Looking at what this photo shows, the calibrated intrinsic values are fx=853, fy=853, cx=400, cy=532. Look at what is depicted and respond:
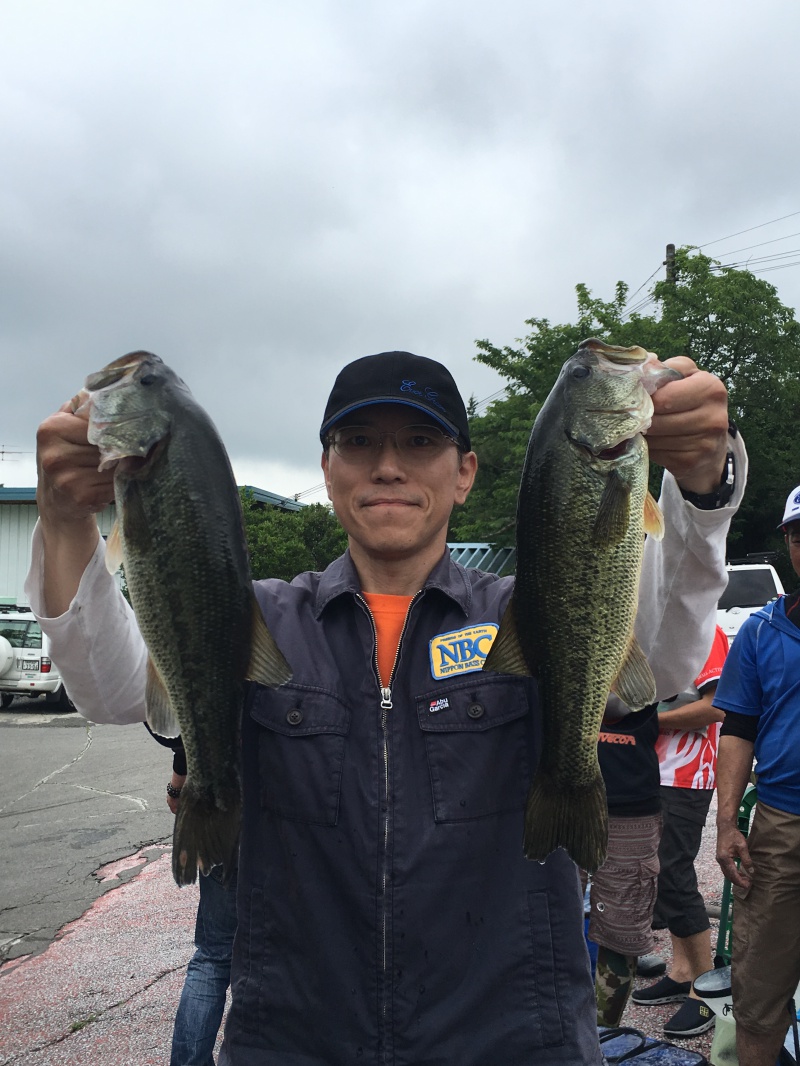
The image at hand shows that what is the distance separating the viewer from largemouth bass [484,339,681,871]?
202 centimetres

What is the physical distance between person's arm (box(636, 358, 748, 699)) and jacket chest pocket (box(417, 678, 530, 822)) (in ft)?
1.29

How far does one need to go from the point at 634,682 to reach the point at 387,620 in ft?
2.41

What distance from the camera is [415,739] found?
223cm

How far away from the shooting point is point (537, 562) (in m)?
2.06

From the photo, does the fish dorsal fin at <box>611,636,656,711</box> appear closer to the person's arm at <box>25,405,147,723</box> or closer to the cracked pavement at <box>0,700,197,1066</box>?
the person's arm at <box>25,405,147,723</box>

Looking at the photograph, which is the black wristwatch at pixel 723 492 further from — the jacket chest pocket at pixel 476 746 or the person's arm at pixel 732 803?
the person's arm at pixel 732 803

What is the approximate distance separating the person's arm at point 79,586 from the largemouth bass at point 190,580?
9 centimetres

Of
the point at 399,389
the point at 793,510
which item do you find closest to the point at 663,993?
the point at 793,510

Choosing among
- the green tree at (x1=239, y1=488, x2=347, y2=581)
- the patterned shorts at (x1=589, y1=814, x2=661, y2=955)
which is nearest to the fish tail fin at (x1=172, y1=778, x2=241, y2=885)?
the patterned shorts at (x1=589, y1=814, x2=661, y2=955)

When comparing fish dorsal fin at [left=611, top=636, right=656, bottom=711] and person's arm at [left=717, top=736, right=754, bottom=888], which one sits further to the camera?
person's arm at [left=717, top=736, right=754, bottom=888]

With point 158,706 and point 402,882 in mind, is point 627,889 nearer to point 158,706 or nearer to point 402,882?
point 402,882

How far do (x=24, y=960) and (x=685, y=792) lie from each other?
14.7 feet

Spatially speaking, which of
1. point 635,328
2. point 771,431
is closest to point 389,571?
point 635,328

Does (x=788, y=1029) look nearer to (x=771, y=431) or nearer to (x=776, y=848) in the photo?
(x=776, y=848)
